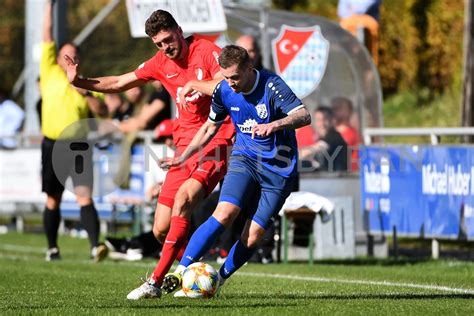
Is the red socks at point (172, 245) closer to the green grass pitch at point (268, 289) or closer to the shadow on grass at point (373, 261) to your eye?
the green grass pitch at point (268, 289)

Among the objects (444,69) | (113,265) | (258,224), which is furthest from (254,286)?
(444,69)

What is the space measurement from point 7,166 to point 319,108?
8.08 m

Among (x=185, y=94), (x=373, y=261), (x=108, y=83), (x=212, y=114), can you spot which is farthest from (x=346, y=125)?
(x=212, y=114)

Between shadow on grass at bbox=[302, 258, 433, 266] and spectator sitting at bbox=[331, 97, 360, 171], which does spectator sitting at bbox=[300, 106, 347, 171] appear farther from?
shadow on grass at bbox=[302, 258, 433, 266]

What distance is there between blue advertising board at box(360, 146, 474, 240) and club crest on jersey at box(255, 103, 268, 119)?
5505 mm

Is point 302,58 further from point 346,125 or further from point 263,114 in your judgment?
point 263,114

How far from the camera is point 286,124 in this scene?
874 cm

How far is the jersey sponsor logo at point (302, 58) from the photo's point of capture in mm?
16688

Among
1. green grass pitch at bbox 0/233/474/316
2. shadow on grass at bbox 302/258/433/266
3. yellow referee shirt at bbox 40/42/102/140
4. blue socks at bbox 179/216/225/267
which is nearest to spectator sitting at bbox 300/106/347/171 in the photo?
shadow on grass at bbox 302/258/433/266

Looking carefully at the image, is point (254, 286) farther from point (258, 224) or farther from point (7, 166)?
point (7, 166)

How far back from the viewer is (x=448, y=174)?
1425cm

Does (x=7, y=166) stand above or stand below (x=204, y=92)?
below

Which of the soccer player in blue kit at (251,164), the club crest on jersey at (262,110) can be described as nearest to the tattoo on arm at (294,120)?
the soccer player in blue kit at (251,164)

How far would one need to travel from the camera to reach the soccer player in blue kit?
29.7 feet
